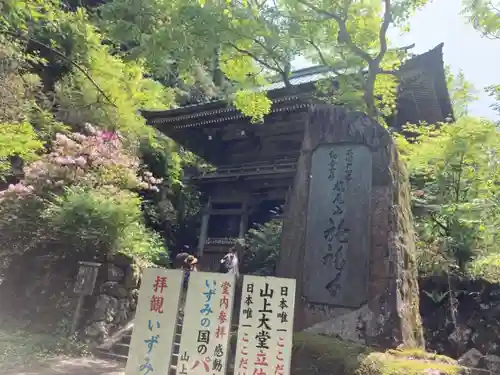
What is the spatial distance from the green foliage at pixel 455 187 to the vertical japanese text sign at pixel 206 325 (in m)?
5.88

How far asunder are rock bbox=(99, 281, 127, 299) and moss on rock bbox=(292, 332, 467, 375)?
505cm

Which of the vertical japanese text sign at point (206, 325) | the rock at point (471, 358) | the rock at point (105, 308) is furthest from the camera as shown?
the rock at point (105, 308)

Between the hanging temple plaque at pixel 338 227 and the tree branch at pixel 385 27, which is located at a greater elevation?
the tree branch at pixel 385 27

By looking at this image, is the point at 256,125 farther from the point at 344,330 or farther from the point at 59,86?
the point at 344,330

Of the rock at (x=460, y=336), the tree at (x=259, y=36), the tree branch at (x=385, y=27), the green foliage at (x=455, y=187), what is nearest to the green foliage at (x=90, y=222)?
the tree at (x=259, y=36)

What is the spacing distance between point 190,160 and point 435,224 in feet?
33.7

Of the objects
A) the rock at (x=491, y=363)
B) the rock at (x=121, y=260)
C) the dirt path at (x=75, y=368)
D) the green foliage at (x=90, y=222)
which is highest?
the green foliage at (x=90, y=222)

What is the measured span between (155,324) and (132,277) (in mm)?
4899

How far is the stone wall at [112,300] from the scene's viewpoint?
746cm

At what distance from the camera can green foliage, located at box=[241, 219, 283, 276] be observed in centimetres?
1052

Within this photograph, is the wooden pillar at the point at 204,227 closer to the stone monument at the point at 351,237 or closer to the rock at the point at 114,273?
the rock at the point at 114,273

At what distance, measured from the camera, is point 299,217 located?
4.75 m

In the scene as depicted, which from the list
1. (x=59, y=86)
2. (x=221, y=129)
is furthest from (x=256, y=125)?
(x=59, y=86)

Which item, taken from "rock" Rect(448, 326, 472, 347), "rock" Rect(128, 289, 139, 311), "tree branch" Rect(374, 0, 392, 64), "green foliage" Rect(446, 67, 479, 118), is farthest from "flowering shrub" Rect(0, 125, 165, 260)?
"green foliage" Rect(446, 67, 479, 118)
